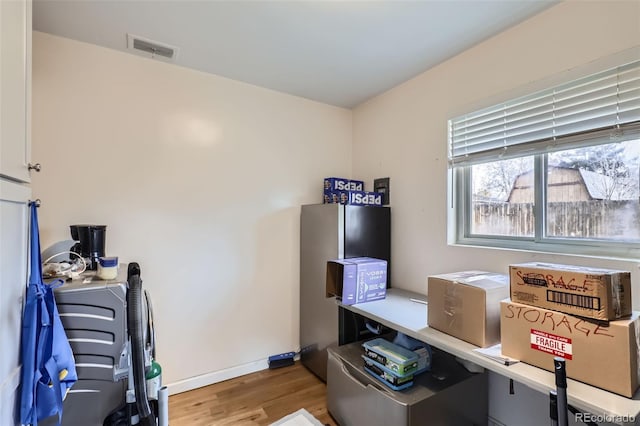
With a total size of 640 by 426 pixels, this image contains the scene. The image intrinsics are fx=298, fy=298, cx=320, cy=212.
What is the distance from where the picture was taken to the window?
1.40m

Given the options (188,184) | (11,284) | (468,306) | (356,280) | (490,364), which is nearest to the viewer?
(11,284)

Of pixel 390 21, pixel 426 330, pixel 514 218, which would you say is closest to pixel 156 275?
pixel 426 330

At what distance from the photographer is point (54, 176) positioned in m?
1.87

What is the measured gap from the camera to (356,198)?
250 cm

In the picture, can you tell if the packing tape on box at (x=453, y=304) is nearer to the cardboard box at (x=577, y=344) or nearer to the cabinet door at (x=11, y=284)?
the cardboard box at (x=577, y=344)

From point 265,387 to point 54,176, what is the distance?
2070mm

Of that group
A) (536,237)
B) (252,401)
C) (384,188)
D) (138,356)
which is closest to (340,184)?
(384,188)

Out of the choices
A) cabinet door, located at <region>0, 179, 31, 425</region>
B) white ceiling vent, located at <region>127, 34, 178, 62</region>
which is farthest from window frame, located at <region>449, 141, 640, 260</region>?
cabinet door, located at <region>0, 179, 31, 425</region>

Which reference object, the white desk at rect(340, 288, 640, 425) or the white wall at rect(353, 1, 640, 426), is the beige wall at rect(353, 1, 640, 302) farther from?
the white desk at rect(340, 288, 640, 425)

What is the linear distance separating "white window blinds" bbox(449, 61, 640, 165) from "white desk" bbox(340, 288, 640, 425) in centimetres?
111

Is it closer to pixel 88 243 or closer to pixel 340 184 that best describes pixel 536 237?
pixel 340 184

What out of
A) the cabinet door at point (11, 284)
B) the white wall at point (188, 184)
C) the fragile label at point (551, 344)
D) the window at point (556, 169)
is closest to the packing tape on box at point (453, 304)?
the fragile label at point (551, 344)

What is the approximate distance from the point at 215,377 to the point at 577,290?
242 cm

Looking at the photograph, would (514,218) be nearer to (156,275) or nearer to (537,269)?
(537,269)
